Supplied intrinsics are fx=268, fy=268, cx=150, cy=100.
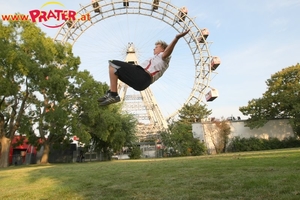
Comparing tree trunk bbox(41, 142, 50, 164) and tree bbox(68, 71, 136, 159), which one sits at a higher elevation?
tree bbox(68, 71, 136, 159)

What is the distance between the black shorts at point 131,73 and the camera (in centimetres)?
421

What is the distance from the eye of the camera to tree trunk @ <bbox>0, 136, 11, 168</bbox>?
2134cm

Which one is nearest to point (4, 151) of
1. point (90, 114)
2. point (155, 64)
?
point (90, 114)

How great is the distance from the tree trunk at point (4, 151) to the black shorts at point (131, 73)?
21.0 metres

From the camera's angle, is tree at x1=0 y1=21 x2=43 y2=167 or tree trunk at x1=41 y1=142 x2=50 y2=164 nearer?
tree at x1=0 y1=21 x2=43 y2=167

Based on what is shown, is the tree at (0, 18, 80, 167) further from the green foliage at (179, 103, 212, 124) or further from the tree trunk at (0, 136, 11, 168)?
the green foliage at (179, 103, 212, 124)

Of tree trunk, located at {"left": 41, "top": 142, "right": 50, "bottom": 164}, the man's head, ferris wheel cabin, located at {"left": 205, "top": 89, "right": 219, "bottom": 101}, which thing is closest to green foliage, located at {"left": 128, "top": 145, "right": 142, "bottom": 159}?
tree trunk, located at {"left": 41, "top": 142, "right": 50, "bottom": 164}

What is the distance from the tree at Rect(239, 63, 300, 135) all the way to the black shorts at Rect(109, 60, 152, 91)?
3131 centimetres

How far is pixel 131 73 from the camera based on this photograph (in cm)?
420

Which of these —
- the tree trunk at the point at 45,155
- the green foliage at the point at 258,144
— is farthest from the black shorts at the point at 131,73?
the green foliage at the point at 258,144

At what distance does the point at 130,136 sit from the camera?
109 feet

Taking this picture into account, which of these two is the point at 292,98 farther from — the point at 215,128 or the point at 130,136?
the point at 130,136

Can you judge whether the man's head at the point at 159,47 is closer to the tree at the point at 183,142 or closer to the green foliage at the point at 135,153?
the tree at the point at 183,142

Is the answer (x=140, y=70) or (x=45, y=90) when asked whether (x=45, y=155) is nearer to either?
(x=45, y=90)
